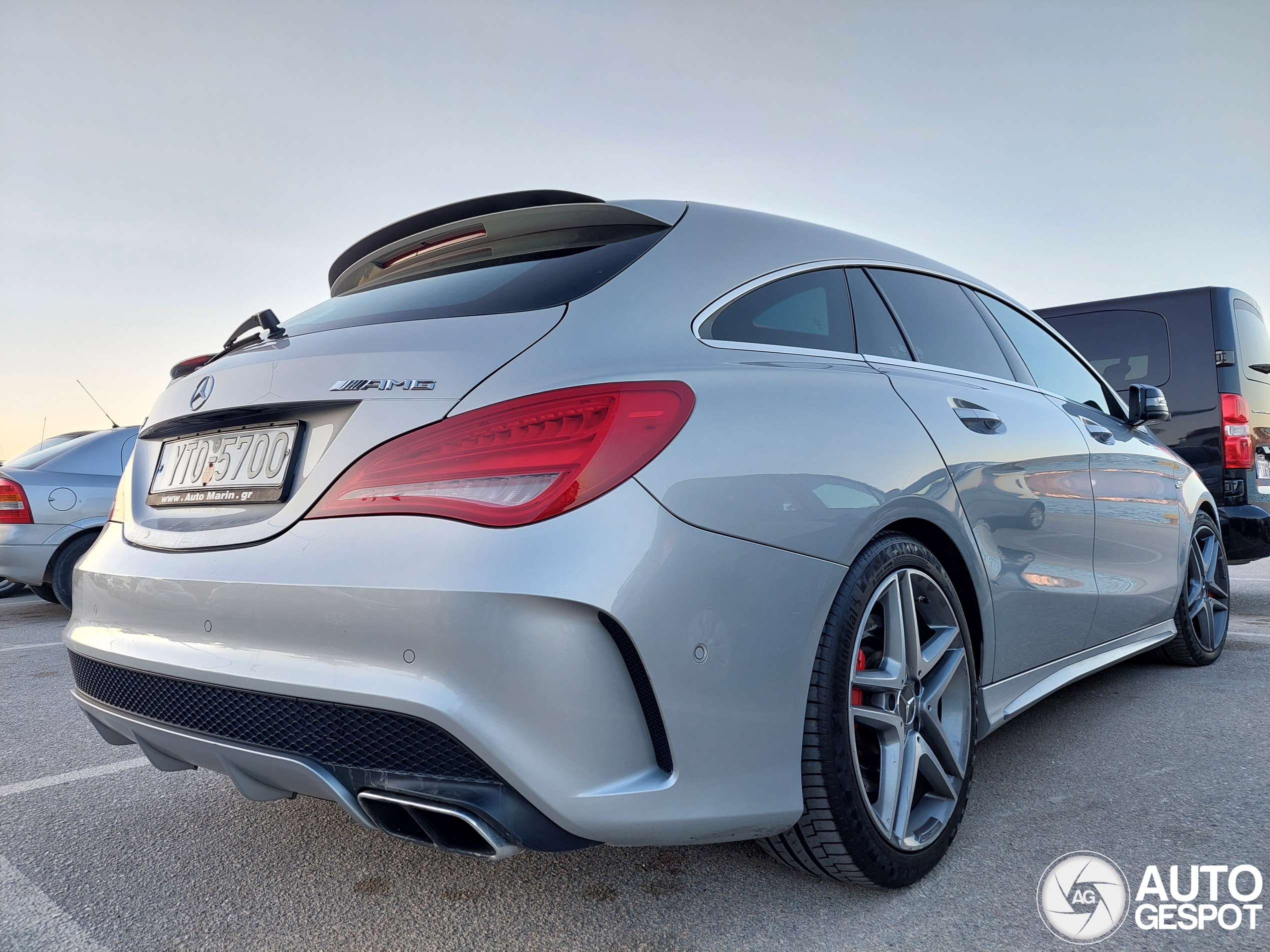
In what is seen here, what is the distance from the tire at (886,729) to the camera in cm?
174

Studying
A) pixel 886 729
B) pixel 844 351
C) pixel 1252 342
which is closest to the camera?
pixel 886 729

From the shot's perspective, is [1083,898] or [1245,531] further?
[1245,531]

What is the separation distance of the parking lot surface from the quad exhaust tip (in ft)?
1.12

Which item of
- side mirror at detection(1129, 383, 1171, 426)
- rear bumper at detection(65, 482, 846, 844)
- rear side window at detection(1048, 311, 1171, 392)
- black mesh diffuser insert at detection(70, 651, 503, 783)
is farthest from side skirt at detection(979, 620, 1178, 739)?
rear side window at detection(1048, 311, 1171, 392)

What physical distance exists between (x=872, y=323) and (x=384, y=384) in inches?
51.5

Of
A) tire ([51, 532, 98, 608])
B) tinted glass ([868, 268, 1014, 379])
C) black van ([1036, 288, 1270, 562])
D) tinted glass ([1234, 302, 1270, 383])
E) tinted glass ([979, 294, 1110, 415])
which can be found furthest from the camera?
tire ([51, 532, 98, 608])

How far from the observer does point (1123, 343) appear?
604cm

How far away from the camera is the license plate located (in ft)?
5.62

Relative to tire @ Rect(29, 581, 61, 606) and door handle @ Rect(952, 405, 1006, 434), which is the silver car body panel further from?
door handle @ Rect(952, 405, 1006, 434)

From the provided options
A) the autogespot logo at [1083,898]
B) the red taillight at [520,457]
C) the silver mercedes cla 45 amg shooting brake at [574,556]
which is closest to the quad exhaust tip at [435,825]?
the silver mercedes cla 45 amg shooting brake at [574,556]

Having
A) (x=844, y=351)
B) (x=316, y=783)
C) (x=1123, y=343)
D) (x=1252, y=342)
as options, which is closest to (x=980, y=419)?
(x=844, y=351)

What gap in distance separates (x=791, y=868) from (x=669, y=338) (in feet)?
3.59

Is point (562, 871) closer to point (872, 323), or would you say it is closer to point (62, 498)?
point (872, 323)

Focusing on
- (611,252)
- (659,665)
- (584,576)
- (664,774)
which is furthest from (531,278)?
(664,774)
